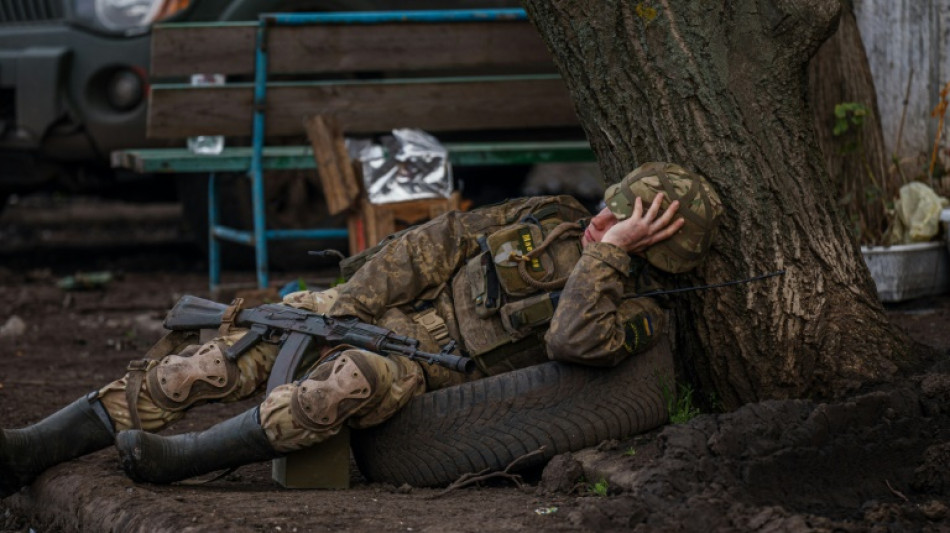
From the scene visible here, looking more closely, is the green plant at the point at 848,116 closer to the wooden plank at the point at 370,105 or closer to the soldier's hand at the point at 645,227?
the wooden plank at the point at 370,105

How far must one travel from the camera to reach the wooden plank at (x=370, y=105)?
6.34 metres

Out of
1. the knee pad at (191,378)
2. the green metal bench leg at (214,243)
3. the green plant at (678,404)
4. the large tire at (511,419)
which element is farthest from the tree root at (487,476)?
the green metal bench leg at (214,243)

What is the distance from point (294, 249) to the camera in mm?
7711

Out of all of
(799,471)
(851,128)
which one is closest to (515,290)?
(799,471)

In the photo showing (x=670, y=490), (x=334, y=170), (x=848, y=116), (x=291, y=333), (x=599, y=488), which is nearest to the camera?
(x=670, y=490)

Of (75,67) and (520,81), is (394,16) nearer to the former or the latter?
(520,81)

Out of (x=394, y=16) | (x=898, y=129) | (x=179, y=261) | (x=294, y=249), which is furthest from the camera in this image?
(x=179, y=261)

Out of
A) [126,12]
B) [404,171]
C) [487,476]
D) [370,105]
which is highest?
[126,12]

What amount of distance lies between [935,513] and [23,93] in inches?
235

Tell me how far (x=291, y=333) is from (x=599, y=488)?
3.50 feet

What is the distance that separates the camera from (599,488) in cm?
347

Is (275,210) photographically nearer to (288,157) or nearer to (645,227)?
(288,157)

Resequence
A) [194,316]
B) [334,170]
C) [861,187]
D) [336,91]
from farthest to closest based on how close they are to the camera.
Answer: [336,91] < [334,170] < [861,187] < [194,316]

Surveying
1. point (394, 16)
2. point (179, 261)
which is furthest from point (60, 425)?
point (179, 261)
